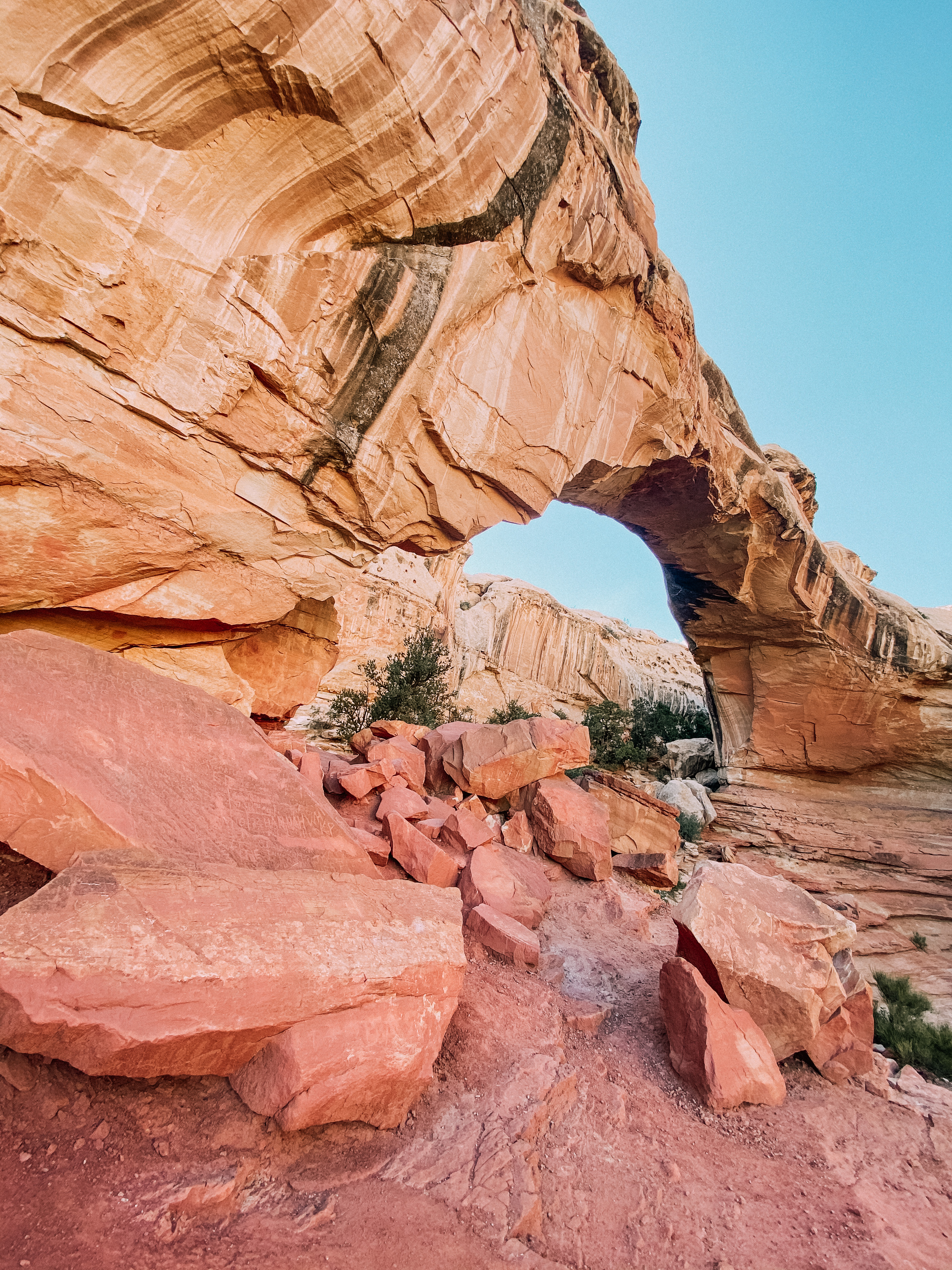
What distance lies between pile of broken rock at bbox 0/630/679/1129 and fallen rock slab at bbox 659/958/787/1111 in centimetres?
120

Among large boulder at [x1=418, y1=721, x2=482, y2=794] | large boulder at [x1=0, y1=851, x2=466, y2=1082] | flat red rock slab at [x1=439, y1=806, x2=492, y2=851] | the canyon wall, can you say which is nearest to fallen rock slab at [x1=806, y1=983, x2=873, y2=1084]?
large boulder at [x1=0, y1=851, x2=466, y2=1082]

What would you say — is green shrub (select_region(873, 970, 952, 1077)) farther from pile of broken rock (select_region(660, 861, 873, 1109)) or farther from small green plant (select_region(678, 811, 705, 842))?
small green plant (select_region(678, 811, 705, 842))

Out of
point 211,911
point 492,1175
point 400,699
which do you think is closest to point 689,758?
point 400,699

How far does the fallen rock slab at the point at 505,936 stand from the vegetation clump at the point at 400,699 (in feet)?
27.0


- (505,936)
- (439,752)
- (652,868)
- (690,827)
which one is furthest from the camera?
(690,827)

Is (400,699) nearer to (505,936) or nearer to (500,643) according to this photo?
(505,936)

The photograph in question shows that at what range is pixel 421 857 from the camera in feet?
15.7

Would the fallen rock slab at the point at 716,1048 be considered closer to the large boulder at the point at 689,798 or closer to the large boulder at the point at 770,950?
the large boulder at the point at 770,950

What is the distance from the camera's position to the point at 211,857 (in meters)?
3.27

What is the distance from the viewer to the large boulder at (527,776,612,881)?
6.55 meters

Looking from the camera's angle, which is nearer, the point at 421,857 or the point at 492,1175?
the point at 492,1175

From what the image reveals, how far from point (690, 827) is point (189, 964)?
11437 millimetres

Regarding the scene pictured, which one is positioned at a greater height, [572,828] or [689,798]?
[572,828]

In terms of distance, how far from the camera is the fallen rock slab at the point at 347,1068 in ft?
7.85
